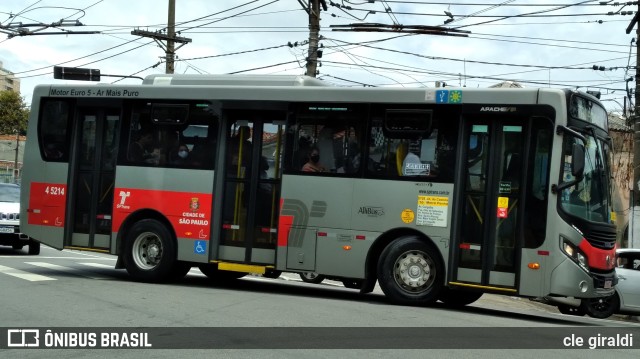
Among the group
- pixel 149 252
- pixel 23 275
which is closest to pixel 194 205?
pixel 149 252

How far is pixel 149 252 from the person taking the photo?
40.5 ft

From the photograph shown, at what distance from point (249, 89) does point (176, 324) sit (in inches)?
184

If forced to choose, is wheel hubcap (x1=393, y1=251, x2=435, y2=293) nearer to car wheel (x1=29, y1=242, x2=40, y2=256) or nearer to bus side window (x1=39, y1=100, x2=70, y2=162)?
bus side window (x1=39, y1=100, x2=70, y2=162)

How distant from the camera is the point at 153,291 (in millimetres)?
11055

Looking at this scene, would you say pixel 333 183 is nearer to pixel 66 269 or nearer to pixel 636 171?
pixel 66 269

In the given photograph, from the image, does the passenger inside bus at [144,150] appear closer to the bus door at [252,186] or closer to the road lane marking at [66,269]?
the bus door at [252,186]

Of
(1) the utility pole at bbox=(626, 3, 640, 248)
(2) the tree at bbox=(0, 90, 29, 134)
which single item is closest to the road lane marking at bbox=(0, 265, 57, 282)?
(1) the utility pole at bbox=(626, 3, 640, 248)

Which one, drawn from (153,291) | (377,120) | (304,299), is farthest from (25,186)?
(377,120)

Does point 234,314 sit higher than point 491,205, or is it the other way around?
point 491,205

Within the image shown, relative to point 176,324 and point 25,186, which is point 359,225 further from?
point 25,186

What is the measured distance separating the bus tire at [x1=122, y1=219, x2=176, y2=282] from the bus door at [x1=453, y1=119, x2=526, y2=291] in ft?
16.4

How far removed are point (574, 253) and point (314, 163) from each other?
163 inches

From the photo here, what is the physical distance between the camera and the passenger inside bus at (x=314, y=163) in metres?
11.1

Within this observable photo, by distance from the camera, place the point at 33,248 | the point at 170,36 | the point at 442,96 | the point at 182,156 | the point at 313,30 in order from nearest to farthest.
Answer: the point at 442,96
the point at 182,156
the point at 33,248
the point at 313,30
the point at 170,36
